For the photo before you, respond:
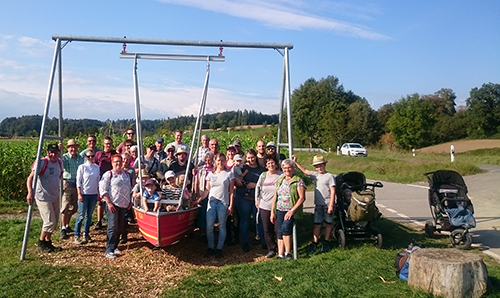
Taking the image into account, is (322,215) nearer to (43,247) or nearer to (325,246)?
(325,246)

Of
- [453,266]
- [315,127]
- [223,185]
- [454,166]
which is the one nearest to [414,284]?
[453,266]

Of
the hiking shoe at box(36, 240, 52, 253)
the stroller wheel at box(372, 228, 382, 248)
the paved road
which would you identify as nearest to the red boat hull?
the hiking shoe at box(36, 240, 52, 253)

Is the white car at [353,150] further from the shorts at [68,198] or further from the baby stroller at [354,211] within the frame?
the shorts at [68,198]

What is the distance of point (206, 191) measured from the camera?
7.51m

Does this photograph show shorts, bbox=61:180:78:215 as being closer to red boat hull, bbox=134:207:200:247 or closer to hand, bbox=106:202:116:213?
hand, bbox=106:202:116:213

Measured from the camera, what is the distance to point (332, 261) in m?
6.59

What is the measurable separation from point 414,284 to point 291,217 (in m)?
2.19

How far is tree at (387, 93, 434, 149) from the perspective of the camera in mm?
53938

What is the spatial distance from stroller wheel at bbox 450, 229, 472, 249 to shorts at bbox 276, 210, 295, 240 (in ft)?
10.2

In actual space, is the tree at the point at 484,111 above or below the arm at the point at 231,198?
above

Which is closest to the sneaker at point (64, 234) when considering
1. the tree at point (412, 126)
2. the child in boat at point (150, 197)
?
the child in boat at point (150, 197)

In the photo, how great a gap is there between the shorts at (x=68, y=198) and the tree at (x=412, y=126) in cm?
5139

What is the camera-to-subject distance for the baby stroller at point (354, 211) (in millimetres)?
7080

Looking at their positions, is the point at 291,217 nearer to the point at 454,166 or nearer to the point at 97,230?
the point at 97,230
